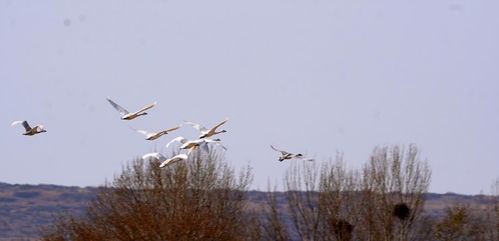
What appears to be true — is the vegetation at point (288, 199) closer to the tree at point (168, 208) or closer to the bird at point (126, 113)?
the tree at point (168, 208)

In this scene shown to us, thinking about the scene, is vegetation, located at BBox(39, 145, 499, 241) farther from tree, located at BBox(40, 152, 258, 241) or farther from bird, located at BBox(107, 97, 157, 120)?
bird, located at BBox(107, 97, 157, 120)

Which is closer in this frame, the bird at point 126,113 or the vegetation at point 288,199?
the bird at point 126,113

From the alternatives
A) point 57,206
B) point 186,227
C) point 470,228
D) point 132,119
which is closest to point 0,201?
point 57,206

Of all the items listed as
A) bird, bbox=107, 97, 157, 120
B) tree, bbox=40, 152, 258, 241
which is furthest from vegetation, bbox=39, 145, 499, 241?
bird, bbox=107, 97, 157, 120

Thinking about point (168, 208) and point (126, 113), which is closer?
point (126, 113)

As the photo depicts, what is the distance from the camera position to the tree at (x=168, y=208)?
4584 cm

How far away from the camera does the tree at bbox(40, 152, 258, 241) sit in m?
45.8

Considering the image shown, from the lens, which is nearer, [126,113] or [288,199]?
[126,113]

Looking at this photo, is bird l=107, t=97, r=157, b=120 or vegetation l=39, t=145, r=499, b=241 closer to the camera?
bird l=107, t=97, r=157, b=120

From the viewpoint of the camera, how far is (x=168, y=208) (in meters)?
48.8

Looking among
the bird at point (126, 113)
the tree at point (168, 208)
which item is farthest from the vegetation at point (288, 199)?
the bird at point (126, 113)

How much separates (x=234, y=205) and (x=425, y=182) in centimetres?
878

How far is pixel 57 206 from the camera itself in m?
189

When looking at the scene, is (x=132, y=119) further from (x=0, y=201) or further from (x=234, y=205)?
(x=0, y=201)
